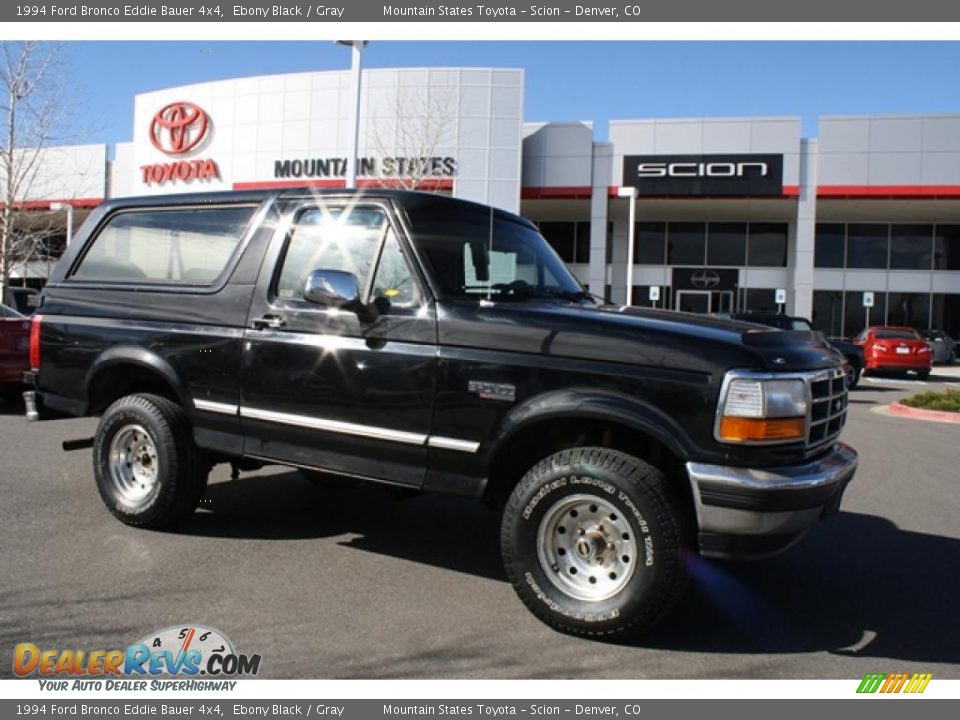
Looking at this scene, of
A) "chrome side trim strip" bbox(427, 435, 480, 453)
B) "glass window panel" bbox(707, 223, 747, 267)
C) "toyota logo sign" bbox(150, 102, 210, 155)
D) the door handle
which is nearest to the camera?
"chrome side trim strip" bbox(427, 435, 480, 453)

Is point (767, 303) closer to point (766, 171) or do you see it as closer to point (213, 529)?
point (766, 171)

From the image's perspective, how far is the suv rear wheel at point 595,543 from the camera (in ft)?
11.5

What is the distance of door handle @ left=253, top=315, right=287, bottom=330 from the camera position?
4.50 metres

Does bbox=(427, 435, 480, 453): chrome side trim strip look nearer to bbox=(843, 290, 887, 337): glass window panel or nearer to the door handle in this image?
the door handle

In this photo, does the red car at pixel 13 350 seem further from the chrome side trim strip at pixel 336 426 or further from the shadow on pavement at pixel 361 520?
the chrome side trim strip at pixel 336 426

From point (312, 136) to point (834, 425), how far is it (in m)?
26.3

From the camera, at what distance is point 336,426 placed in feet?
14.0

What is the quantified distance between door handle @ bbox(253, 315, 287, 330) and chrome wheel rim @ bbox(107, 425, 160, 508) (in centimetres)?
129

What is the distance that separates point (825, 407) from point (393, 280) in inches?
91.7

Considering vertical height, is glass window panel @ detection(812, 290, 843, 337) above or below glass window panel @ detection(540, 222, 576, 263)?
below

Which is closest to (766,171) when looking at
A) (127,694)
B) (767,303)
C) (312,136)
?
(767,303)

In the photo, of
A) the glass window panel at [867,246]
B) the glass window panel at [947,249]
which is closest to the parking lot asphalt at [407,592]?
the glass window panel at [867,246]

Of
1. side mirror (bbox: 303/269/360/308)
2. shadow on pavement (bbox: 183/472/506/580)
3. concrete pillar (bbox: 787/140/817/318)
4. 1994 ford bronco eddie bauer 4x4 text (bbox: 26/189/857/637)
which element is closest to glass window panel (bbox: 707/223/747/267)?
concrete pillar (bbox: 787/140/817/318)

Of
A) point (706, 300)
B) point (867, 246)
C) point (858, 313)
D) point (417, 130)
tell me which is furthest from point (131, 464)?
point (867, 246)
